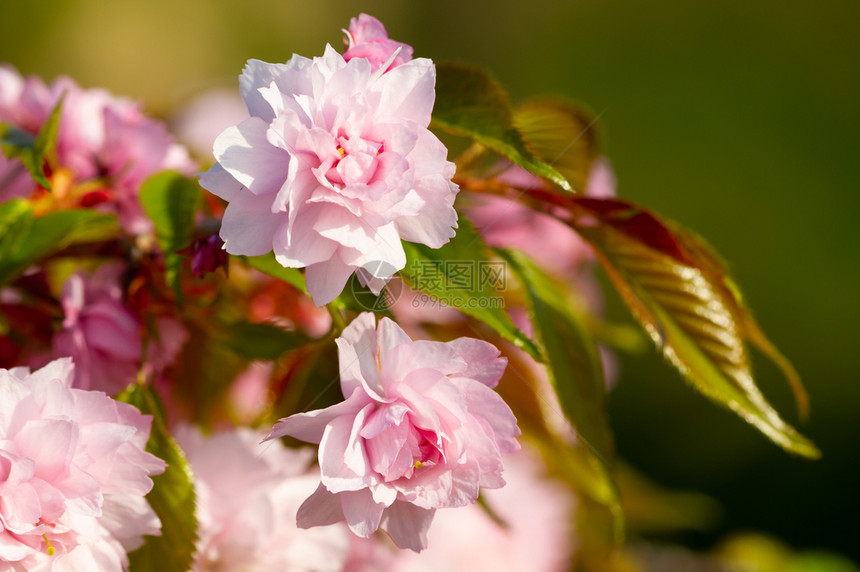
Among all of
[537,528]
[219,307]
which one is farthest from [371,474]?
[537,528]

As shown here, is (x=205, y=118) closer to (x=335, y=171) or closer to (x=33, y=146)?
(x=33, y=146)

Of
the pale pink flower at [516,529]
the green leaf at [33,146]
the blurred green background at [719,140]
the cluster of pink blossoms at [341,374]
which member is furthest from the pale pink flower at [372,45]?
the blurred green background at [719,140]

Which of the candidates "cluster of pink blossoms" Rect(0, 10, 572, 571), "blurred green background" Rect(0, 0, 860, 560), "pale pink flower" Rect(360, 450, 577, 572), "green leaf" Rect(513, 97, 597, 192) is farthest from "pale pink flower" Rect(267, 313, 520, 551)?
"blurred green background" Rect(0, 0, 860, 560)

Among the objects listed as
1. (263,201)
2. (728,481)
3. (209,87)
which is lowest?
(728,481)

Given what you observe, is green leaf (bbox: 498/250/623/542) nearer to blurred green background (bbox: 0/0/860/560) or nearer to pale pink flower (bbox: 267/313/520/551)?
pale pink flower (bbox: 267/313/520/551)

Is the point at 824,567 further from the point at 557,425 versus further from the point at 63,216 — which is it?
the point at 63,216

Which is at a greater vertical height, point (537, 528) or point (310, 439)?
point (310, 439)
